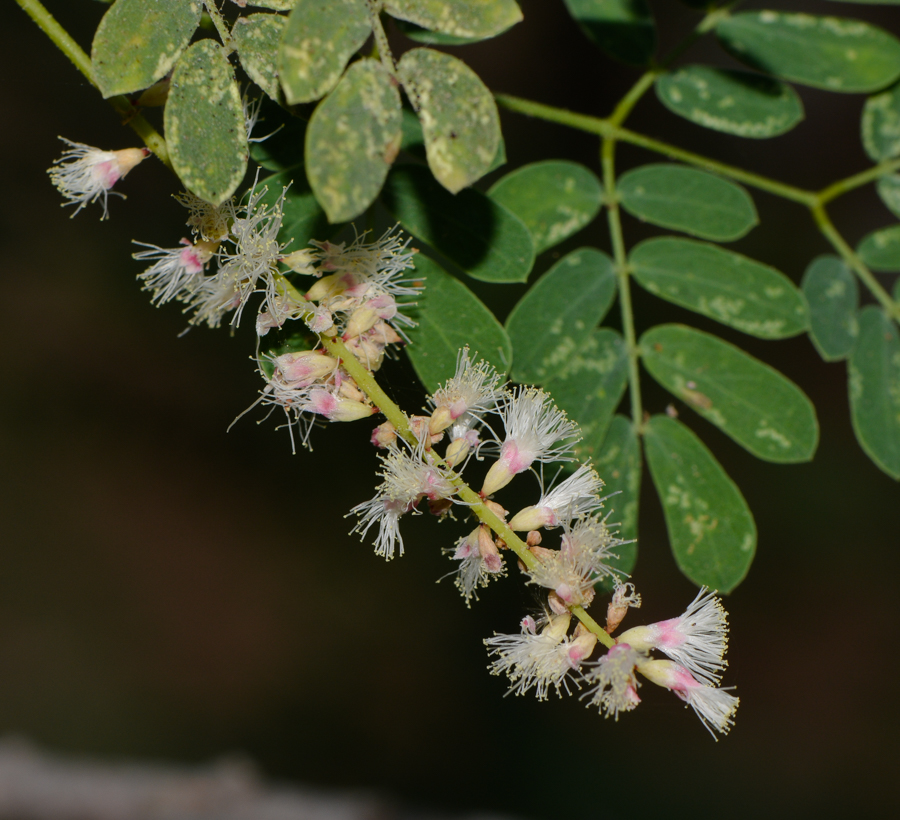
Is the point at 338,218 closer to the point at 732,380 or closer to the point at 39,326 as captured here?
the point at 732,380

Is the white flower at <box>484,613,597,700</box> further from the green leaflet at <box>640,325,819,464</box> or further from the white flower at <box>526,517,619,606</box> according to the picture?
the green leaflet at <box>640,325,819,464</box>

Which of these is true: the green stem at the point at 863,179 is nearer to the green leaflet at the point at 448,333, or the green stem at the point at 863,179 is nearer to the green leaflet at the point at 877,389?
the green leaflet at the point at 877,389

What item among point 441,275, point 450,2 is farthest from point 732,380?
point 450,2

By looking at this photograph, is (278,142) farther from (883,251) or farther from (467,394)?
(883,251)

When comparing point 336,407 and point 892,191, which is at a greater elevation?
point 336,407

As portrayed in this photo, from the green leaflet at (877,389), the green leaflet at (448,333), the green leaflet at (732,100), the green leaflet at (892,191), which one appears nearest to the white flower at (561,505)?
the green leaflet at (448,333)

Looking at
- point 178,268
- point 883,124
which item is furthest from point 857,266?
point 178,268
